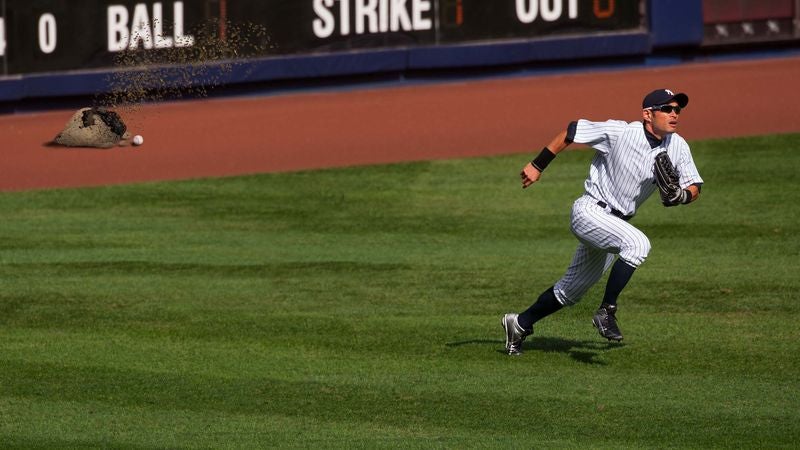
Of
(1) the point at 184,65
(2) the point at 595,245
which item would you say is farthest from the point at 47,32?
(2) the point at 595,245

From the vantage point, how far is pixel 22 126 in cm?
1656

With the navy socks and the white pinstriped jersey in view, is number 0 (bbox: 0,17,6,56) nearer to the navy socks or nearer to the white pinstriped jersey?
the white pinstriped jersey

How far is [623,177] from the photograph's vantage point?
8031 mm

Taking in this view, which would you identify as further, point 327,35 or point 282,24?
point 327,35

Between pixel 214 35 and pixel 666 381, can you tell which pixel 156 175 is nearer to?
pixel 214 35

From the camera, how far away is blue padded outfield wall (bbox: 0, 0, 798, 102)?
1683 cm

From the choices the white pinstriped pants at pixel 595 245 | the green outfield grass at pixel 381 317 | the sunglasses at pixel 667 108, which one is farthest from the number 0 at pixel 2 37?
the sunglasses at pixel 667 108

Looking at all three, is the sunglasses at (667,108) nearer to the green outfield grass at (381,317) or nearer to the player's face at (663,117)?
the player's face at (663,117)

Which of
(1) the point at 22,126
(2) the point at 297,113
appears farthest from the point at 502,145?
(1) the point at 22,126

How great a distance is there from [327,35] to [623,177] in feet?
34.9

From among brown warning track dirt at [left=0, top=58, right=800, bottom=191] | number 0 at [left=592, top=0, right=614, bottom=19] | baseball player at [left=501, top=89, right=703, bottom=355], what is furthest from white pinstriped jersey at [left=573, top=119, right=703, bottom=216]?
number 0 at [left=592, top=0, right=614, bottom=19]

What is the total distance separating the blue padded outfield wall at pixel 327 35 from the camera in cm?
1683

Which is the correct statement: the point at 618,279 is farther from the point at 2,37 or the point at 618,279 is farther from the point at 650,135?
the point at 2,37

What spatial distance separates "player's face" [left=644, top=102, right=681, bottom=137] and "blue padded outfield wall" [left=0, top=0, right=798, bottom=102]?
9777 mm
